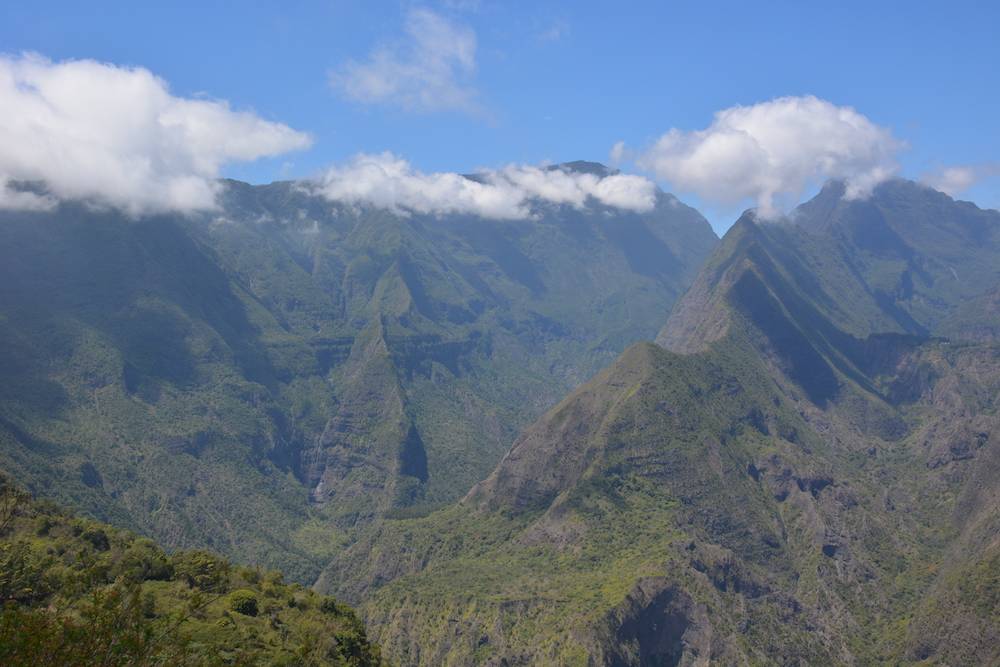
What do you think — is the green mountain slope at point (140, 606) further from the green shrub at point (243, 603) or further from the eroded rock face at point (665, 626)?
the eroded rock face at point (665, 626)

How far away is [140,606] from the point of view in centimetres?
6175

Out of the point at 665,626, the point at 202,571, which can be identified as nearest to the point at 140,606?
the point at 202,571

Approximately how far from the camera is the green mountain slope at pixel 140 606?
146 feet

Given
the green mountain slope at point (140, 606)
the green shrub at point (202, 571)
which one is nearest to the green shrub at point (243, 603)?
the green mountain slope at point (140, 606)

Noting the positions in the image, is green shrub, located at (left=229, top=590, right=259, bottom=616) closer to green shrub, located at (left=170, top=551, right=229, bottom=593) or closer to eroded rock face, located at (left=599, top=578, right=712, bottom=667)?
green shrub, located at (left=170, top=551, right=229, bottom=593)

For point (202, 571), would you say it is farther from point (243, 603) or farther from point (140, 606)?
point (140, 606)

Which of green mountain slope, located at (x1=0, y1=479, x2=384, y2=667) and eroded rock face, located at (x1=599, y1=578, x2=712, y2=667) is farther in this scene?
eroded rock face, located at (x1=599, y1=578, x2=712, y2=667)

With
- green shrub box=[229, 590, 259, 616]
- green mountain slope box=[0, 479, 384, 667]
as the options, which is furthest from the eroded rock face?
green shrub box=[229, 590, 259, 616]

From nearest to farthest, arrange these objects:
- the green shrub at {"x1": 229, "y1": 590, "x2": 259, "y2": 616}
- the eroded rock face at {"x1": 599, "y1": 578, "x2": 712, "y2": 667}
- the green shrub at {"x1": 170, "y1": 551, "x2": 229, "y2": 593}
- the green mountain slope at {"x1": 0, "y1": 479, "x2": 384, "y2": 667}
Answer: the green mountain slope at {"x1": 0, "y1": 479, "x2": 384, "y2": 667}
the green shrub at {"x1": 229, "y1": 590, "x2": 259, "y2": 616}
the green shrub at {"x1": 170, "y1": 551, "x2": 229, "y2": 593}
the eroded rock face at {"x1": 599, "y1": 578, "x2": 712, "y2": 667}

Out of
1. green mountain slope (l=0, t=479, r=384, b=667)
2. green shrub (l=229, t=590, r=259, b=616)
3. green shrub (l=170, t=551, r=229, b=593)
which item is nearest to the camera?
green mountain slope (l=0, t=479, r=384, b=667)

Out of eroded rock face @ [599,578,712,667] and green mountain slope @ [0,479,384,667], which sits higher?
green mountain slope @ [0,479,384,667]

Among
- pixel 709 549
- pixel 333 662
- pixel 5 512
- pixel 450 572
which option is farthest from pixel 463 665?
pixel 5 512

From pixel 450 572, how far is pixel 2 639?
158180 mm

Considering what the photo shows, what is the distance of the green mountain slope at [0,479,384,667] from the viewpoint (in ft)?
146
